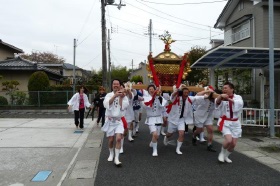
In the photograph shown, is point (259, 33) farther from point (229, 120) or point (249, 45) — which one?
point (229, 120)

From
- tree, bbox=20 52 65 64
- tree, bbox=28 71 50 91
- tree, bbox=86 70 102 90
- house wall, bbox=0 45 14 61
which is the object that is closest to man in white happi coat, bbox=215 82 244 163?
tree, bbox=28 71 50 91

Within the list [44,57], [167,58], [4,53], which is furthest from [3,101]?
[44,57]

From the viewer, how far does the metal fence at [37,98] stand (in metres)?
21.0

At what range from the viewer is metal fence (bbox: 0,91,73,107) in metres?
21.0

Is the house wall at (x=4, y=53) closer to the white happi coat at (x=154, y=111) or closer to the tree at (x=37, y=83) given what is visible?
the tree at (x=37, y=83)

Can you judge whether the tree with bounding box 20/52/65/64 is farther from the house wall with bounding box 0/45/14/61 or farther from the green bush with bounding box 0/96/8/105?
the green bush with bounding box 0/96/8/105

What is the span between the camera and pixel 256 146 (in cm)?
829

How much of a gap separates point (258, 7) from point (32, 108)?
52.8 feet

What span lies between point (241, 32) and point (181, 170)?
13067 millimetres

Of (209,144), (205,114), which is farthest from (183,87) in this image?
(209,144)

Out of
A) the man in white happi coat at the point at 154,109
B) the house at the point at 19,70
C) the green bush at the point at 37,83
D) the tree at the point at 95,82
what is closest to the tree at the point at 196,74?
the tree at the point at 95,82

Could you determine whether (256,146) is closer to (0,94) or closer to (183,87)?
(183,87)

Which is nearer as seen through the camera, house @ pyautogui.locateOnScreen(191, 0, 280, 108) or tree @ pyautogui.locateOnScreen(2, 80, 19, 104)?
house @ pyautogui.locateOnScreen(191, 0, 280, 108)

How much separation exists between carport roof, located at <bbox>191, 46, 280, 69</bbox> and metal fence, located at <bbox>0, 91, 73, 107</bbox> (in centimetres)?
1260
